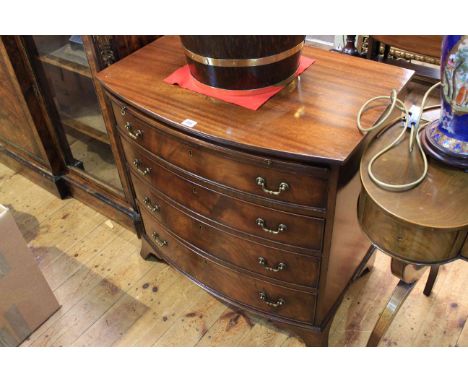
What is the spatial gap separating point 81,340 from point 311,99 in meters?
1.13

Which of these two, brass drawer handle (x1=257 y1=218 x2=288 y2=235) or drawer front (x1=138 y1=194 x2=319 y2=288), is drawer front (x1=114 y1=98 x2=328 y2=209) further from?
drawer front (x1=138 y1=194 x2=319 y2=288)

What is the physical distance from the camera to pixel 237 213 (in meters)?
1.24

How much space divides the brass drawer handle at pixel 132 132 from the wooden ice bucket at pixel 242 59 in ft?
0.81

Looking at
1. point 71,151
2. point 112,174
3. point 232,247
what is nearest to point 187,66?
point 232,247

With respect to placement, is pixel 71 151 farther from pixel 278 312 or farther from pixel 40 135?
pixel 278 312

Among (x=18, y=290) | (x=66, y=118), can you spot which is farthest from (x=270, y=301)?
(x=66, y=118)

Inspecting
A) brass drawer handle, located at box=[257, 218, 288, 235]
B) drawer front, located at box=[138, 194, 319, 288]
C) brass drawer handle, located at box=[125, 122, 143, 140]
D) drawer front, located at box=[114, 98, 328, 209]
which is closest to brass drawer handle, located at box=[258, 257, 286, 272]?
drawer front, located at box=[138, 194, 319, 288]

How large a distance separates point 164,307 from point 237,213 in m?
0.66

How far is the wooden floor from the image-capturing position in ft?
5.25

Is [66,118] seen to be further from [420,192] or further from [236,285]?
[420,192]

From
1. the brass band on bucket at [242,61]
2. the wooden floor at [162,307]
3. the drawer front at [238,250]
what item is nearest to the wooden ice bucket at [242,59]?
the brass band on bucket at [242,61]

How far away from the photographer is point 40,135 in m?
1.94

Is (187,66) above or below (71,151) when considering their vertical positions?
above

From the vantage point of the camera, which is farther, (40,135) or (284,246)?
(40,135)
